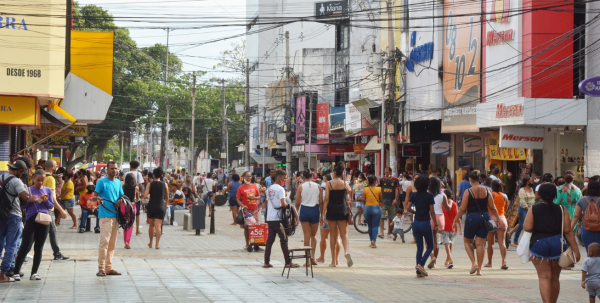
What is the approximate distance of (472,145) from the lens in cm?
3108

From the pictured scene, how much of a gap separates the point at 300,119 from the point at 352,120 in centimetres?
1214

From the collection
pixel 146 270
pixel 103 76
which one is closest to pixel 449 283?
pixel 146 270

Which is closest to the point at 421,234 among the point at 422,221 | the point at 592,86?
the point at 422,221

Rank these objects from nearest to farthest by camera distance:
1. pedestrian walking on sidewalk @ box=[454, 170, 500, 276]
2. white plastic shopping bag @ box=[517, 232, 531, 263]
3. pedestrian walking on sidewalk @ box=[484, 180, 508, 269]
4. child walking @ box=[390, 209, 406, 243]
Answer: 1. white plastic shopping bag @ box=[517, 232, 531, 263]
2. pedestrian walking on sidewalk @ box=[454, 170, 500, 276]
3. pedestrian walking on sidewalk @ box=[484, 180, 508, 269]
4. child walking @ box=[390, 209, 406, 243]

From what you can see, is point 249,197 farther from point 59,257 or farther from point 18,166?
point 18,166

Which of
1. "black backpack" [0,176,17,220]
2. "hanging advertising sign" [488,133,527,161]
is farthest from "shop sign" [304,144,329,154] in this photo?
"black backpack" [0,176,17,220]

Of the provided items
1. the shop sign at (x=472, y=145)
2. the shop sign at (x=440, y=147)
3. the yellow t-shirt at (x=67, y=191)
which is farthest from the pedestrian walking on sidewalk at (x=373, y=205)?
the shop sign at (x=440, y=147)

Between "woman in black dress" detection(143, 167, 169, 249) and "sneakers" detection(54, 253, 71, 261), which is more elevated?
"woman in black dress" detection(143, 167, 169, 249)

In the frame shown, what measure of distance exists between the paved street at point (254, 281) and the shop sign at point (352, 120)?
24.7 meters

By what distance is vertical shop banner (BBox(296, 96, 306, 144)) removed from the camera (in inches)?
2052

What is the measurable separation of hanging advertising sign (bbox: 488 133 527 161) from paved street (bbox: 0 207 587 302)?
1163cm

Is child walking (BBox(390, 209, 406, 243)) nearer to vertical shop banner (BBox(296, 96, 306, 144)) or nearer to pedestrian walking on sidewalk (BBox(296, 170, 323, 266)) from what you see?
pedestrian walking on sidewalk (BBox(296, 170, 323, 266))

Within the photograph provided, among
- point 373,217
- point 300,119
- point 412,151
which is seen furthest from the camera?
point 300,119

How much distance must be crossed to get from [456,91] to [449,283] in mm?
19691
